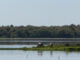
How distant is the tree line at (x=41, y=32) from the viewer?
369 feet

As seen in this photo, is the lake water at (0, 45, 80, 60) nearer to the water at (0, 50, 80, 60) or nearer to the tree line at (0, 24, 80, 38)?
the water at (0, 50, 80, 60)

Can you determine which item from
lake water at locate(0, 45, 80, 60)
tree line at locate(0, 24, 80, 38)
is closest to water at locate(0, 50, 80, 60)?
lake water at locate(0, 45, 80, 60)

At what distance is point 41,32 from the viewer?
113125 mm

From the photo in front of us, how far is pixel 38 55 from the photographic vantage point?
4912cm

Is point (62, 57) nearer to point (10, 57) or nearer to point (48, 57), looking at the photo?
point (48, 57)

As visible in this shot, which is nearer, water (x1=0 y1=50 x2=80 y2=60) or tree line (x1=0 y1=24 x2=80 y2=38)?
water (x1=0 y1=50 x2=80 y2=60)

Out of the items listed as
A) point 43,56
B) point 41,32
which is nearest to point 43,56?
point 43,56

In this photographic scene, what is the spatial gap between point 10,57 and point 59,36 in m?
67.7

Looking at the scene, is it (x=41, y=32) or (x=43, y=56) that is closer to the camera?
(x=43, y=56)

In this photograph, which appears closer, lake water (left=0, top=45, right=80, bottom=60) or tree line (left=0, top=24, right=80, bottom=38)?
lake water (left=0, top=45, right=80, bottom=60)

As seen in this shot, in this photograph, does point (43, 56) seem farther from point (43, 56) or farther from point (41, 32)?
point (41, 32)

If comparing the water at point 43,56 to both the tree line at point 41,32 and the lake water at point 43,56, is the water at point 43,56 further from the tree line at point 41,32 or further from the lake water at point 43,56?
the tree line at point 41,32

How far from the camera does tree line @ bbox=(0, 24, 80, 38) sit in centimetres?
11244

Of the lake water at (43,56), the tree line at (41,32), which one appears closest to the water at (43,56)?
Result: the lake water at (43,56)
